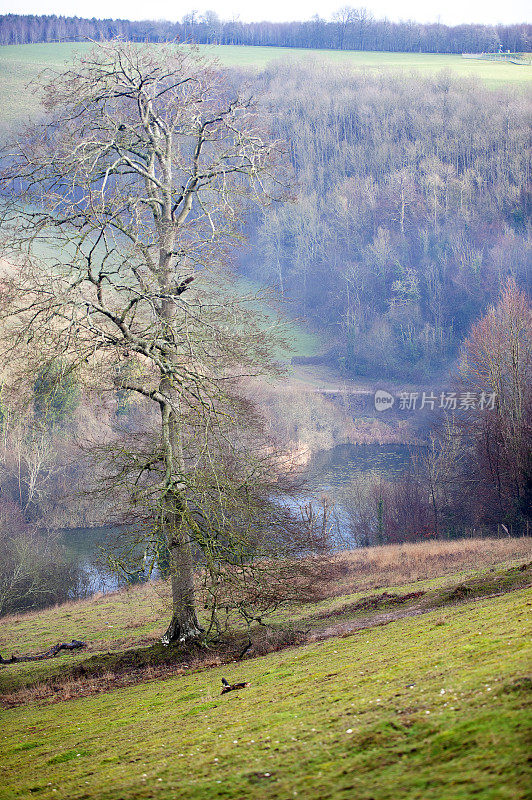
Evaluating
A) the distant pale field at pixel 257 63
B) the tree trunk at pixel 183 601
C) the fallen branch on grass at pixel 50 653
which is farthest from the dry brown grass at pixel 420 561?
the distant pale field at pixel 257 63

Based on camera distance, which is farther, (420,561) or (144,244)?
(420,561)

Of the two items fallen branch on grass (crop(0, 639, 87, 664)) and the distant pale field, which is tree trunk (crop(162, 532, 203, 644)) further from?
the distant pale field

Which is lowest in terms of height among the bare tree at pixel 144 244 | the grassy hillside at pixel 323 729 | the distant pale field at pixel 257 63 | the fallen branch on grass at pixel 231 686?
the fallen branch on grass at pixel 231 686

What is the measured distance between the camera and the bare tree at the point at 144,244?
15273 mm

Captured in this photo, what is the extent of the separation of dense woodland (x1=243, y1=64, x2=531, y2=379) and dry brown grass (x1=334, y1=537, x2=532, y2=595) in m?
67.6

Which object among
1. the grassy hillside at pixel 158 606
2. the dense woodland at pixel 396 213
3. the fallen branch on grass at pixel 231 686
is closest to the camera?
the fallen branch on grass at pixel 231 686

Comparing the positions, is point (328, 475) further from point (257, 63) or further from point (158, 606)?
point (257, 63)

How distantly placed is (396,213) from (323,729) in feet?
395

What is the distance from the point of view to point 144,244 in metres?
17.7

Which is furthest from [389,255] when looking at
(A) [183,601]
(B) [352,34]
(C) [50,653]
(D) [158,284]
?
(A) [183,601]

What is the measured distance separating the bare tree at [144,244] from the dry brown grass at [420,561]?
10238 mm

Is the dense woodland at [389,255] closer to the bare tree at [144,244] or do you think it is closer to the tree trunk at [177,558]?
the tree trunk at [177,558]

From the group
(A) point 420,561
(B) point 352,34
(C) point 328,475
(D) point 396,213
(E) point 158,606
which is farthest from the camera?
(B) point 352,34

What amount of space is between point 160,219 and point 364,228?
111 m
